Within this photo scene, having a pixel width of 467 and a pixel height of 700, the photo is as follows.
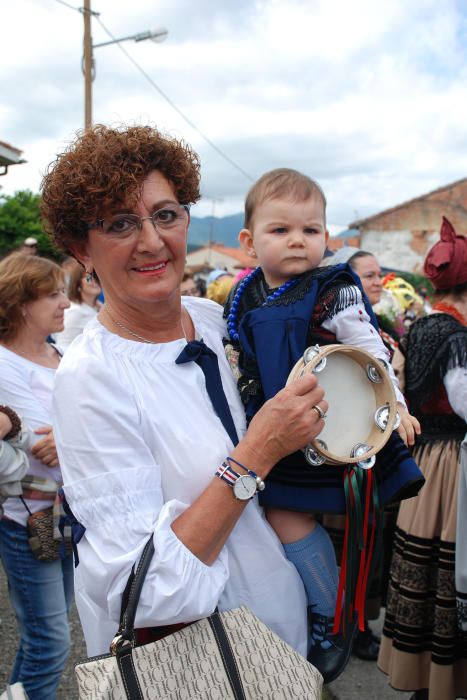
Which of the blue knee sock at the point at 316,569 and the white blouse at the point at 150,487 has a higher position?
the white blouse at the point at 150,487

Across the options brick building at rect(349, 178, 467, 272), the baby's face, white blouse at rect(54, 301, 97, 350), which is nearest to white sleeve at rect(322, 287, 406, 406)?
the baby's face

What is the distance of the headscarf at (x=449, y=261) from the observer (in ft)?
10.5

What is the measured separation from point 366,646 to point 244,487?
2982 mm

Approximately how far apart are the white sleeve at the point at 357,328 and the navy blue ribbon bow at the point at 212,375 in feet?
1.35

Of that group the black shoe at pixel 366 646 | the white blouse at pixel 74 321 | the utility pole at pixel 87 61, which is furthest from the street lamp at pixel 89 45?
the black shoe at pixel 366 646

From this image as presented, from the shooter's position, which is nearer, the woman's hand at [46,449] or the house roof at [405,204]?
the woman's hand at [46,449]

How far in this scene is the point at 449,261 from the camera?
3.21 metres

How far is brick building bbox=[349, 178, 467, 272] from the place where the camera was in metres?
29.7

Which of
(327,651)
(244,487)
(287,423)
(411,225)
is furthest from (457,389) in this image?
(411,225)

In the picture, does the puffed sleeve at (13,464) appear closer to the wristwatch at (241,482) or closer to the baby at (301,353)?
the baby at (301,353)

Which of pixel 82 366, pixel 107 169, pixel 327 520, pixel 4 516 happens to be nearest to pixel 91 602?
pixel 82 366

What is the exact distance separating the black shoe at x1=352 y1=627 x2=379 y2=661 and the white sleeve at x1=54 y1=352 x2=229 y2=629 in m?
2.82

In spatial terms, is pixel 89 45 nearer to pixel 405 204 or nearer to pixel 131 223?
pixel 131 223

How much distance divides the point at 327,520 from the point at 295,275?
1.63 metres
